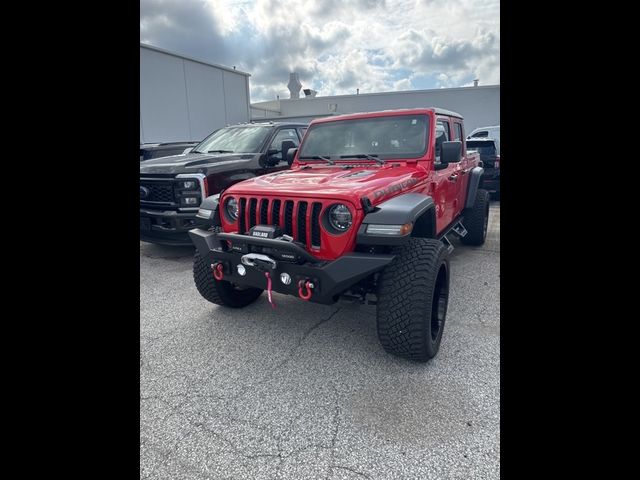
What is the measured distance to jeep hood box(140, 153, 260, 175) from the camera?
5078mm

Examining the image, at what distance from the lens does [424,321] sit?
97.7 inches

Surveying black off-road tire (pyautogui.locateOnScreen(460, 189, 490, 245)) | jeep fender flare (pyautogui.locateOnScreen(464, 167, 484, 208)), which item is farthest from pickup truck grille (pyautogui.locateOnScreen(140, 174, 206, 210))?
black off-road tire (pyautogui.locateOnScreen(460, 189, 490, 245))

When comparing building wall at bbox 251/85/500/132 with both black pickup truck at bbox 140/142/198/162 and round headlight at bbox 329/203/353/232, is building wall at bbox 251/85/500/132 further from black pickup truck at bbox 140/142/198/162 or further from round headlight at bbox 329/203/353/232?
round headlight at bbox 329/203/353/232

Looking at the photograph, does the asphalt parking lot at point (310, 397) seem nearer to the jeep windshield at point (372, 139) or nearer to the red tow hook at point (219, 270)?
the red tow hook at point (219, 270)

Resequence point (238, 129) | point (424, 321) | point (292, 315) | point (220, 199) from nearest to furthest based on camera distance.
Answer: point (424, 321) < point (220, 199) < point (292, 315) < point (238, 129)

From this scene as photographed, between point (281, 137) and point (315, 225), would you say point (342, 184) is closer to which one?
point (315, 225)

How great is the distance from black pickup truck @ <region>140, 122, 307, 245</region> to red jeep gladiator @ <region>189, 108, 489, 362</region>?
62.4 inches

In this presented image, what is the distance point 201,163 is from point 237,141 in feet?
3.48

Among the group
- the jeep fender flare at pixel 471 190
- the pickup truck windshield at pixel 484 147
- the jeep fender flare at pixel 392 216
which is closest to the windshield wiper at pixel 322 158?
the jeep fender flare at pixel 392 216

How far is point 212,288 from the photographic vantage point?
344 cm

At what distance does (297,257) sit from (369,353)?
0.97 metres
